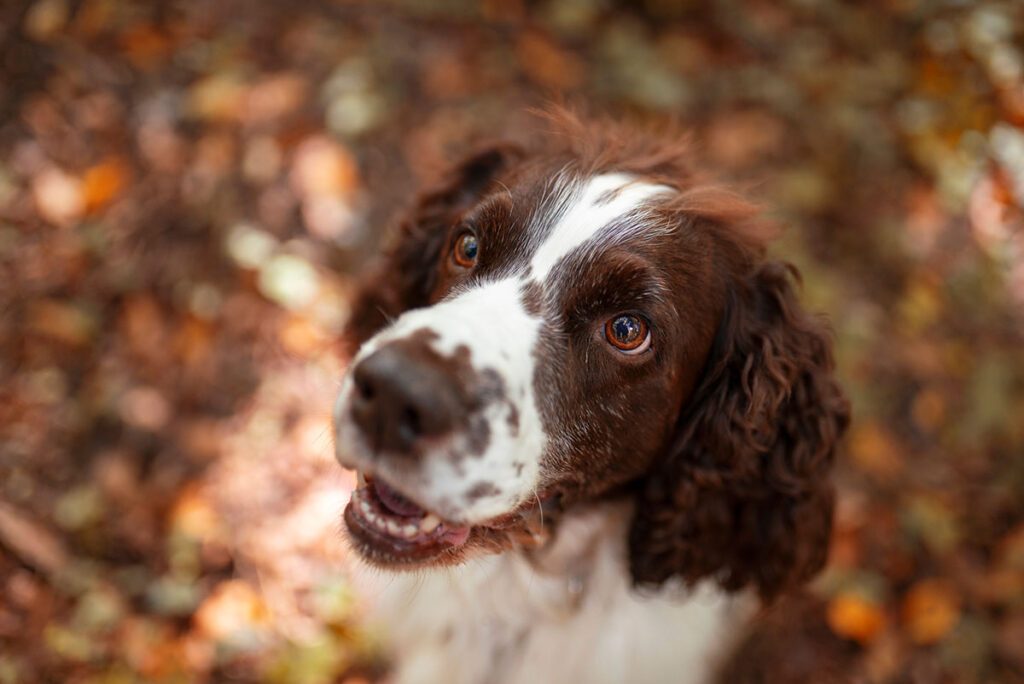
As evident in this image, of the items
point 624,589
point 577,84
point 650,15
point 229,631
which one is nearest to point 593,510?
point 624,589

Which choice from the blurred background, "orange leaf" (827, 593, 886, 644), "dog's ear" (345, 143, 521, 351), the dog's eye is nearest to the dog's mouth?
the dog's eye

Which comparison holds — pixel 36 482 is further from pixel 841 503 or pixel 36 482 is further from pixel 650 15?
pixel 650 15

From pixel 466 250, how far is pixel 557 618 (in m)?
1.54

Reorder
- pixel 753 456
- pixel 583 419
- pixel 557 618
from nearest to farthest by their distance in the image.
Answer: pixel 583 419, pixel 753 456, pixel 557 618

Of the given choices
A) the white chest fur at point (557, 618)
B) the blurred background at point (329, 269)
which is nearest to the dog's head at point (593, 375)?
the white chest fur at point (557, 618)

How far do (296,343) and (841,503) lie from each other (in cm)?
312

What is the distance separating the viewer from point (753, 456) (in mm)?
3125

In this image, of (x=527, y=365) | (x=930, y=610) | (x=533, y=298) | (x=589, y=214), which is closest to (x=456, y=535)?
(x=527, y=365)

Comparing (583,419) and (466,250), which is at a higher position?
(466,250)

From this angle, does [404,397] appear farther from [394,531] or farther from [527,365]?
[394,531]

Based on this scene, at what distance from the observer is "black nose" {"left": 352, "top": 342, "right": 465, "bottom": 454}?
219 cm

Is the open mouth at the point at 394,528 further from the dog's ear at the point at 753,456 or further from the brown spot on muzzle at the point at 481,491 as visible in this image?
the dog's ear at the point at 753,456

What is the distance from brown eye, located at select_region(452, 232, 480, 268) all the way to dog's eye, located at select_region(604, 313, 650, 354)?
1.70ft

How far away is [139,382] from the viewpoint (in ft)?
14.7
